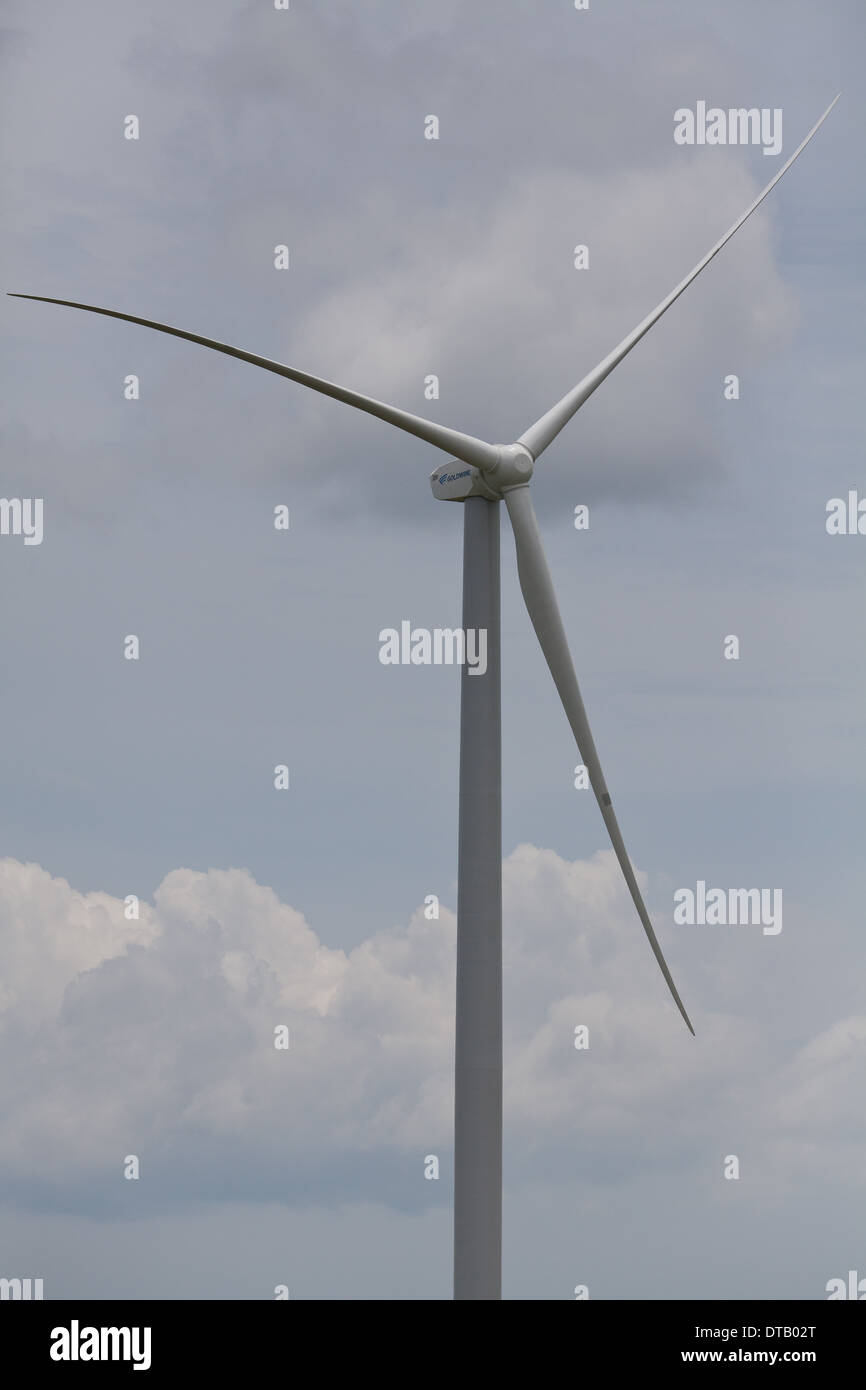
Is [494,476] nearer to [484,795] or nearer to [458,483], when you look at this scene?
[458,483]

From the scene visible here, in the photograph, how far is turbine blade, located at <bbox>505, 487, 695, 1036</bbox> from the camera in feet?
133

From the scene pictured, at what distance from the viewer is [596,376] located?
44.1 meters

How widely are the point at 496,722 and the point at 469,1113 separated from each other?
7248mm

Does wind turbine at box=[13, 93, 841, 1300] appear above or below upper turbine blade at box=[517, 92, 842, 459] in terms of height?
below

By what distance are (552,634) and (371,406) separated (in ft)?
18.0

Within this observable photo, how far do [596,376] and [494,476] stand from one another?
4.51 meters

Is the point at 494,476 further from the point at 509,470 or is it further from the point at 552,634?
the point at 552,634

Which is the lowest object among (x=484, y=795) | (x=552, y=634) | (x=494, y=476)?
(x=484, y=795)

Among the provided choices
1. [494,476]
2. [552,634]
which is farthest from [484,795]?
[494,476]

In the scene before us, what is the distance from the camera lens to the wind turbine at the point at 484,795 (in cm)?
3962

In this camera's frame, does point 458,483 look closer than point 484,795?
No

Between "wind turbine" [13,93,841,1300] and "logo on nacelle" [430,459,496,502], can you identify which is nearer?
"wind turbine" [13,93,841,1300]

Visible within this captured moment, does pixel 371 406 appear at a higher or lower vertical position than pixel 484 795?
higher

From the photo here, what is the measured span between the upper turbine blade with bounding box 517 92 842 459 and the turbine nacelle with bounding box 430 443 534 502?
684 millimetres
